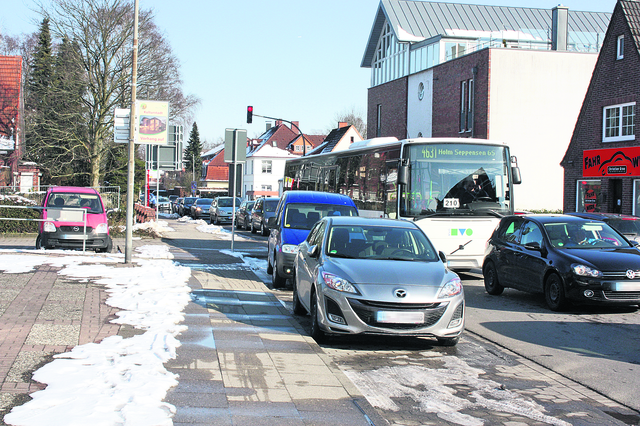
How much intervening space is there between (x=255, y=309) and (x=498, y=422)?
5.27 metres

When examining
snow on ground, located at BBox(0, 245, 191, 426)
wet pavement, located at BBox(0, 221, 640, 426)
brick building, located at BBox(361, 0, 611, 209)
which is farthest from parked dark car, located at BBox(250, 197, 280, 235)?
wet pavement, located at BBox(0, 221, 640, 426)

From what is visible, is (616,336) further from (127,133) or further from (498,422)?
(127,133)

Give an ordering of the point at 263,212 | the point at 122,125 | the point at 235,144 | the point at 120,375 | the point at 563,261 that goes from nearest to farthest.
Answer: the point at 120,375, the point at 563,261, the point at 122,125, the point at 235,144, the point at 263,212

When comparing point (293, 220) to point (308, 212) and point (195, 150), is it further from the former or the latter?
point (195, 150)

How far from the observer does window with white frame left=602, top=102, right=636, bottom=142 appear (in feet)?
84.6

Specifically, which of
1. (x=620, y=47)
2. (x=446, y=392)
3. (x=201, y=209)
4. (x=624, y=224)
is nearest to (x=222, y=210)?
(x=201, y=209)

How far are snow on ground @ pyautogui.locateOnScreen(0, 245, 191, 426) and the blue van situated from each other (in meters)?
2.43

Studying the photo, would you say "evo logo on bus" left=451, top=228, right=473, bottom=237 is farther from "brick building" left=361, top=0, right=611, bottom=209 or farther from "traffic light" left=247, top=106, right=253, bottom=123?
"brick building" left=361, top=0, right=611, bottom=209

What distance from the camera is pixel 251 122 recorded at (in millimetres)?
33688

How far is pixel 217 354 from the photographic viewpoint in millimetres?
6789

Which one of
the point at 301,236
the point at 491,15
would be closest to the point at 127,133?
the point at 301,236

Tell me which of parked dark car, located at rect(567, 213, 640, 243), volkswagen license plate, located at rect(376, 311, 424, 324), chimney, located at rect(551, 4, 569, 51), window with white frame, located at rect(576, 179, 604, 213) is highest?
chimney, located at rect(551, 4, 569, 51)

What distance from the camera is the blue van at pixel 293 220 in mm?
12500

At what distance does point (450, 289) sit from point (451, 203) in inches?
294
